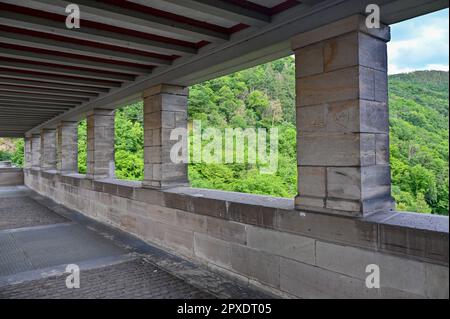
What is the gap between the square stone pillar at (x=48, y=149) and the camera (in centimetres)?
1277

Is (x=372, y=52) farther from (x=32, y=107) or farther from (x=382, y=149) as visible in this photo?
(x=32, y=107)

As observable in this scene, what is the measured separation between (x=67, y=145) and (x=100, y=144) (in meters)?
3.21

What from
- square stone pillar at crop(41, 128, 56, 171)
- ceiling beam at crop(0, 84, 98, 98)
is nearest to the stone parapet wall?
ceiling beam at crop(0, 84, 98, 98)

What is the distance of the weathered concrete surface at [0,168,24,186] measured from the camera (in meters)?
17.1

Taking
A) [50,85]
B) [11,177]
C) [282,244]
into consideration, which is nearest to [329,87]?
[282,244]

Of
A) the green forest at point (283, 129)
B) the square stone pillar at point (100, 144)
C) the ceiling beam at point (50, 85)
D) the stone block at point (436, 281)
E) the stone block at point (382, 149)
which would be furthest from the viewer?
the green forest at point (283, 129)

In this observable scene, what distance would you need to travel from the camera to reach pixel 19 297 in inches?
133

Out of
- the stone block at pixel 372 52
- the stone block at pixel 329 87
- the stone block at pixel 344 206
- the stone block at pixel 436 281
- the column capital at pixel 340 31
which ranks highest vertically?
the column capital at pixel 340 31

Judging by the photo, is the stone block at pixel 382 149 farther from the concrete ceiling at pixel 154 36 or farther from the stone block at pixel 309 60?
the concrete ceiling at pixel 154 36

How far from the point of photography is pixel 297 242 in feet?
10.5

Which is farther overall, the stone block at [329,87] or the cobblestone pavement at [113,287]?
the cobblestone pavement at [113,287]

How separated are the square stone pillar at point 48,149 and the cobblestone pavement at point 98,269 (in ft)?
22.1

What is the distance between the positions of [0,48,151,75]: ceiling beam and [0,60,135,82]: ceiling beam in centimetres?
29

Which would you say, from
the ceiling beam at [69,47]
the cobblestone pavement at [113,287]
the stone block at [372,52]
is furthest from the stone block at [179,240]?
the stone block at [372,52]
